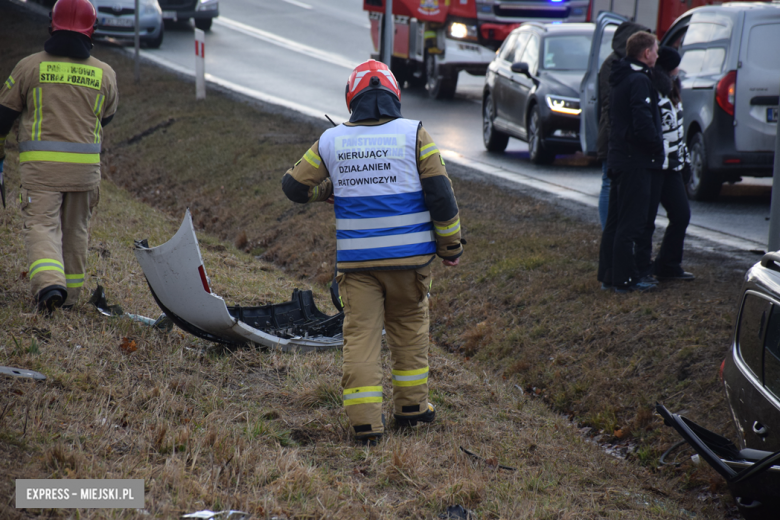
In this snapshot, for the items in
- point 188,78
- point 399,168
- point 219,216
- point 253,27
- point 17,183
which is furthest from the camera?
point 253,27

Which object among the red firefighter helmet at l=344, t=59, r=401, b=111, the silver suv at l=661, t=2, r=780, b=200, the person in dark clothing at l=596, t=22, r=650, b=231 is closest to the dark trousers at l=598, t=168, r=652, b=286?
the person in dark clothing at l=596, t=22, r=650, b=231

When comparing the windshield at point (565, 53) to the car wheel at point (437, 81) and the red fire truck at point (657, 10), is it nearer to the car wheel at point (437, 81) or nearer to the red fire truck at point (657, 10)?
the red fire truck at point (657, 10)

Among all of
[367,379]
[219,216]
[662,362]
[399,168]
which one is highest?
[399,168]

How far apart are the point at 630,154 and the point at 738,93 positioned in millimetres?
3308

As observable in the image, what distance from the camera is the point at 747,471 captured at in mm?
3133

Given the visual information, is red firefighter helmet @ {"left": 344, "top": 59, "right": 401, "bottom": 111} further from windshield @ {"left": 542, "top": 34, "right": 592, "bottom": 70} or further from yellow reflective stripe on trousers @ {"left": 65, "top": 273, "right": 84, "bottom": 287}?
windshield @ {"left": 542, "top": 34, "right": 592, "bottom": 70}

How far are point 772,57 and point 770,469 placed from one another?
21.5 ft

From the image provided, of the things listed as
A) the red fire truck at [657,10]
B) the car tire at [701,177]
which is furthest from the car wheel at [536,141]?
the red fire truck at [657,10]

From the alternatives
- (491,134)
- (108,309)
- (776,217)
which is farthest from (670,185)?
(491,134)

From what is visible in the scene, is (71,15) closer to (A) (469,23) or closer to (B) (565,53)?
(B) (565,53)

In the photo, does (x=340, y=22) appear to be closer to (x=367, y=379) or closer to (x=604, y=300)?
(x=604, y=300)

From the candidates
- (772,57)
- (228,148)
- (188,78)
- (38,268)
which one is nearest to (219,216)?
(228,148)

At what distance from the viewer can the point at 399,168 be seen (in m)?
3.92

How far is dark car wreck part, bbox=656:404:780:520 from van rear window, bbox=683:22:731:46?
21.4 feet
